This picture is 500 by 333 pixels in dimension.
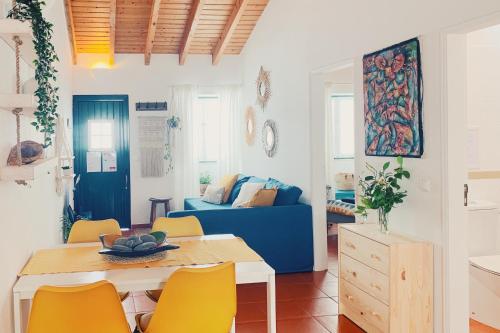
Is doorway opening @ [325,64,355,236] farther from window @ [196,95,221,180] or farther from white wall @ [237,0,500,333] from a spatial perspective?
window @ [196,95,221,180]

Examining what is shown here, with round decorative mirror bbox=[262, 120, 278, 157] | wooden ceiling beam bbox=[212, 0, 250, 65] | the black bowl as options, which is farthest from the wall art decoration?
the black bowl

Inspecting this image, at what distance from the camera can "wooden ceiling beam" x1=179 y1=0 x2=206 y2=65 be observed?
23.0 ft

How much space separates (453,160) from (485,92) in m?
1.12

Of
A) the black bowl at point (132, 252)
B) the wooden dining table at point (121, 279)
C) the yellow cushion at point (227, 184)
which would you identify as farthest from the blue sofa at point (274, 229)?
the wooden dining table at point (121, 279)

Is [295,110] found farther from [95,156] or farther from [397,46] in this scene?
[95,156]

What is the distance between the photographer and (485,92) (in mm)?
4477


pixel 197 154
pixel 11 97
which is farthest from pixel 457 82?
pixel 197 154

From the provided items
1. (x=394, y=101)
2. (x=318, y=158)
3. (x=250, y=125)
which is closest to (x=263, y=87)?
(x=250, y=125)

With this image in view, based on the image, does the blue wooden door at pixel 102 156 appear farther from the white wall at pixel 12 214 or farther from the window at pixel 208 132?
the white wall at pixel 12 214

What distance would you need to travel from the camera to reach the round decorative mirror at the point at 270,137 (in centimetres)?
720

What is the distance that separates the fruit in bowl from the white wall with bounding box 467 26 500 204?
2559mm

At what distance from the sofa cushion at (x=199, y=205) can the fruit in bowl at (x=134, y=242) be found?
3663 millimetres

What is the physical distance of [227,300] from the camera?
9.27ft

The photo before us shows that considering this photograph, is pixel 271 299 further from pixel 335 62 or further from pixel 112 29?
pixel 112 29
